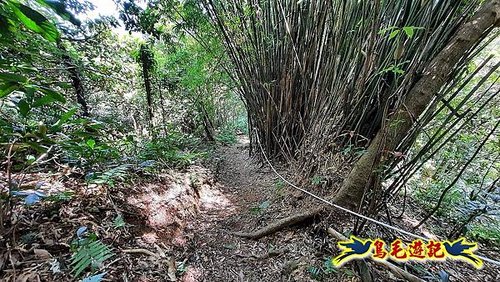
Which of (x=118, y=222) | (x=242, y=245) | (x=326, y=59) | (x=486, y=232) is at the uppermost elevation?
(x=326, y=59)

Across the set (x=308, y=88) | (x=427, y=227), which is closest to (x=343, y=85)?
(x=308, y=88)

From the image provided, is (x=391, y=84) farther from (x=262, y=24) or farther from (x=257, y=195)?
(x=262, y=24)

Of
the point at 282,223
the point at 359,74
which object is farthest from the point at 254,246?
the point at 359,74

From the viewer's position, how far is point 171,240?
1.54m

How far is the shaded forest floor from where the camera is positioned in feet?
3.39

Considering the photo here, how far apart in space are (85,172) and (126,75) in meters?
2.53

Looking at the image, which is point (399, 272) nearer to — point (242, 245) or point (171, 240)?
point (242, 245)

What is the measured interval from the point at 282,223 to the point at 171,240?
2.37 feet

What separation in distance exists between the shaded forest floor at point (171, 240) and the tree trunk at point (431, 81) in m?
0.51

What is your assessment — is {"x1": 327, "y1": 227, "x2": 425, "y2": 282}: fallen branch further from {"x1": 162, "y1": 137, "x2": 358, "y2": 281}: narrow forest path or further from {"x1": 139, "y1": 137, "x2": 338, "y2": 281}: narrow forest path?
{"x1": 139, "y1": 137, "x2": 338, "y2": 281}: narrow forest path

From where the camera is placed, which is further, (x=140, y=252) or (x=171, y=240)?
(x=171, y=240)

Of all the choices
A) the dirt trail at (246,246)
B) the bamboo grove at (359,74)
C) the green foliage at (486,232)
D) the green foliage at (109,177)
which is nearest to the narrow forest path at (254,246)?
the dirt trail at (246,246)

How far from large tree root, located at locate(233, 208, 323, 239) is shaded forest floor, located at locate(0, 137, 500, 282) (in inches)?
1.5

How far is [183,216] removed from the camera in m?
1.85
